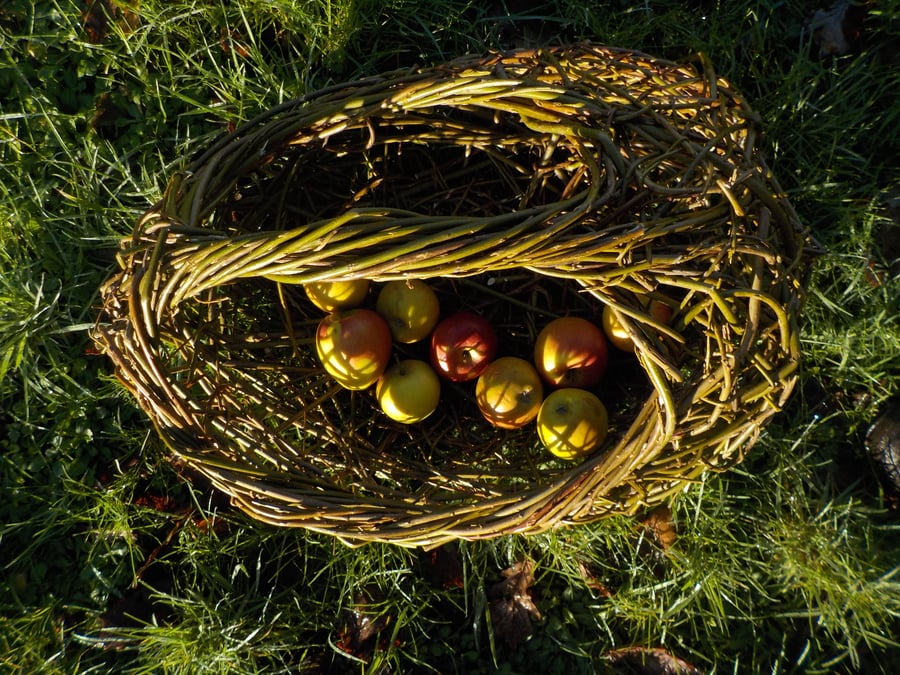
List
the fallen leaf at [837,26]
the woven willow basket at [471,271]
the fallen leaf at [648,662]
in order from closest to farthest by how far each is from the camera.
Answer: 1. the woven willow basket at [471,271]
2. the fallen leaf at [648,662]
3. the fallen leaf at [837,26]

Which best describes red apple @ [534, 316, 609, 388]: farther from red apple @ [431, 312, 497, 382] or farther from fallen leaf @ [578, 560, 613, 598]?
fallen leaf @ [578, 560, 613, 598]

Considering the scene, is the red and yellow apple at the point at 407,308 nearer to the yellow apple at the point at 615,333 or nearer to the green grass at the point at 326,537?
the yellow apple at the point at 615,333

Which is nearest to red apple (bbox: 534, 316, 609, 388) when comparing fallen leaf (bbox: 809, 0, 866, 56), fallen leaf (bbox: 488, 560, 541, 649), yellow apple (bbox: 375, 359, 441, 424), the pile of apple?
the pile of apple

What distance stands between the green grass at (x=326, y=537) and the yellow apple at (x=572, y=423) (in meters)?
0.58

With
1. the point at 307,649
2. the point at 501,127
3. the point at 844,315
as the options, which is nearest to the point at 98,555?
the point at 307,649

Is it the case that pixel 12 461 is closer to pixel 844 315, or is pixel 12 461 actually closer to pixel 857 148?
pixel 844 315

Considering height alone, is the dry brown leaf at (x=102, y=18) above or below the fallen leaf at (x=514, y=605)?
above

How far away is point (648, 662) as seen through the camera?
2.24m

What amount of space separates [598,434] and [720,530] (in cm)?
74

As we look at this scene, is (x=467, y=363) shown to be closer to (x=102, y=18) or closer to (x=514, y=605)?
(x=514, y=605)

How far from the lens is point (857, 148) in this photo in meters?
2.37

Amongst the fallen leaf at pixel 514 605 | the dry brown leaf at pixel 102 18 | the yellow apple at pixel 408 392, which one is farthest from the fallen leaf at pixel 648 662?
the dry brown leaf at pixel 102 18

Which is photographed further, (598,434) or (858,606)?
(858,606)

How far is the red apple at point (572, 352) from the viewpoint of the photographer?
186 cm
